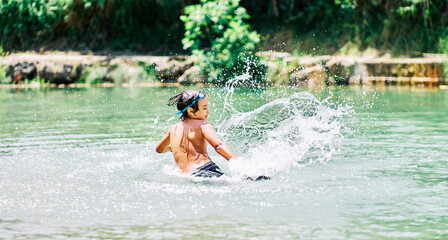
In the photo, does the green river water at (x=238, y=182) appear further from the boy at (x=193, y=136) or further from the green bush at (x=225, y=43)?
the green bush at (x=225, y=43)

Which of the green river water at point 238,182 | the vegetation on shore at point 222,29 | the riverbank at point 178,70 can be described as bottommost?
the green river water at point 238,182

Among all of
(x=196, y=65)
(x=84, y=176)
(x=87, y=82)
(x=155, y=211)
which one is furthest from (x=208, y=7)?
(x=155, y=211)

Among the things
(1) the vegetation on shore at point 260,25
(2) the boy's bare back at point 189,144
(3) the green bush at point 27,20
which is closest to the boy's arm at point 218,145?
(2) the boy's bare back at point 189,144

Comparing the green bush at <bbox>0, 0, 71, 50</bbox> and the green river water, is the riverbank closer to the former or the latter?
the green bush at <bbox>0, 0, 71, 50</bbox>

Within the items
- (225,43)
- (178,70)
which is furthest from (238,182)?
(178,70)

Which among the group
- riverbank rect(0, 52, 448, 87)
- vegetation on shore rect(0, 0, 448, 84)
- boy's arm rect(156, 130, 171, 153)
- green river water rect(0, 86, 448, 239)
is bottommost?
green river water rect(0, 86, 448, 239)

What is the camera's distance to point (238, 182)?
6.48m

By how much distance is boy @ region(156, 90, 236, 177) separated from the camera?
6613mm

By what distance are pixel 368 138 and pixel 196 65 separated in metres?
11.5

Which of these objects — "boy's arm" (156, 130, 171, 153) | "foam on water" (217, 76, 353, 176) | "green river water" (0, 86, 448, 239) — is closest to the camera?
"green river water" (0, 86, 448, 239)

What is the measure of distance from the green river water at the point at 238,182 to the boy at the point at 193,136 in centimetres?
17

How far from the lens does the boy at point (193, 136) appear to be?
661cm

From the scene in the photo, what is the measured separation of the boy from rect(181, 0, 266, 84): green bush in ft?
43.2

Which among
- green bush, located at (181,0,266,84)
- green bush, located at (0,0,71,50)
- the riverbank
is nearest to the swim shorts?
green bush, located at (181,0,266,84)
